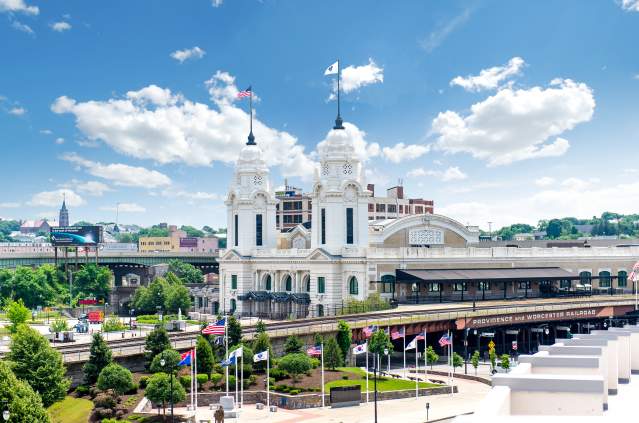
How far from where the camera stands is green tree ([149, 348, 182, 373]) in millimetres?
59188

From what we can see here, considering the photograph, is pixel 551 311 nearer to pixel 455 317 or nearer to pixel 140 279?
pixel 455 317


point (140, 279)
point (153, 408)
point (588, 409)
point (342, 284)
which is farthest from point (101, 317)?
point (588, 409)

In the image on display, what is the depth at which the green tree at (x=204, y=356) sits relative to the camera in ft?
215

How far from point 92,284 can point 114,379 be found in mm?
114983

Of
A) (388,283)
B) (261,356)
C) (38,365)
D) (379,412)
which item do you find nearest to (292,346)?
(261,356)

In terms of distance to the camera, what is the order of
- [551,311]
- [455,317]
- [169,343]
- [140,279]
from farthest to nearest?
1. [140,279]
2. [551,311]
3. [455,317]
4. [169,343]

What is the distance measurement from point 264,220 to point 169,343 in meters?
58.8

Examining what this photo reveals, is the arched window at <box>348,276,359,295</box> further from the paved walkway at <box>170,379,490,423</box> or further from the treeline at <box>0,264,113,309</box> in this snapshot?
the treeline at <box>0,264,113,309</box>

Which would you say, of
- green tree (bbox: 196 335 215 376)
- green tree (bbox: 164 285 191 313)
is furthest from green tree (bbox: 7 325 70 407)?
green tree (bbox: 164 285 191 313)

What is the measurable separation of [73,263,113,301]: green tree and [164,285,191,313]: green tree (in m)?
34.0

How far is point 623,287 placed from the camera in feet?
430

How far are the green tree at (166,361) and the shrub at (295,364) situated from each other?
28.5ft

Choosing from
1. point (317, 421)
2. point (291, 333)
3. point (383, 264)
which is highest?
point (383, 264)

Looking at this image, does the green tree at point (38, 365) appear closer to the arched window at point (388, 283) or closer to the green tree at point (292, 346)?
the green tree at point (292, 346)
